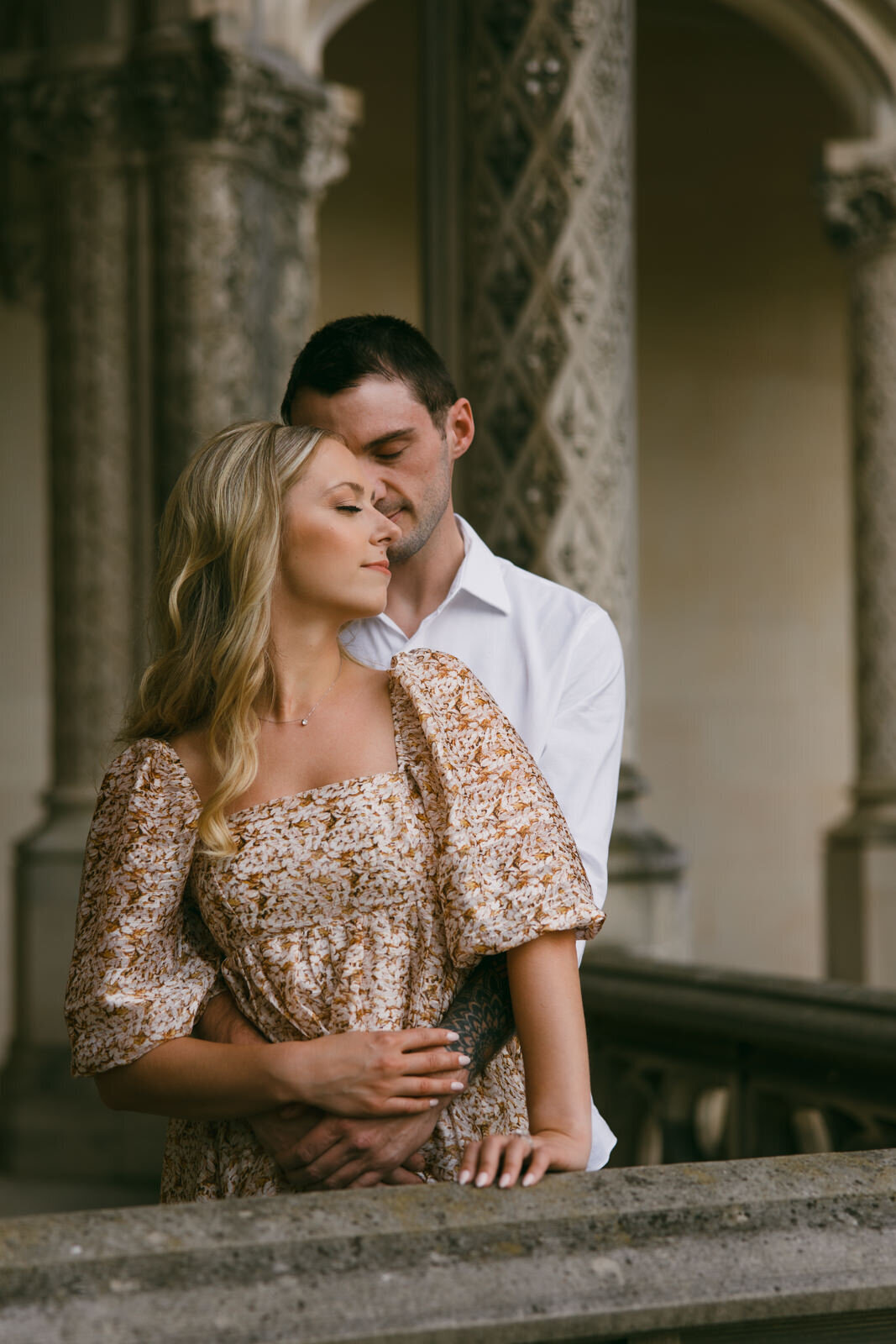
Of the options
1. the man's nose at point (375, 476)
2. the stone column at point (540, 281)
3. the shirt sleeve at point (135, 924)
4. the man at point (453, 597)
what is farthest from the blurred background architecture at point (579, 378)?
the shirt sleeve at point (135, 924)

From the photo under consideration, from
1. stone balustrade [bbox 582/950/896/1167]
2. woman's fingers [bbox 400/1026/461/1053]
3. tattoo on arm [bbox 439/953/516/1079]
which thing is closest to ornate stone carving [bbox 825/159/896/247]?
stone balustrade [bbox 582/950/896/1167]

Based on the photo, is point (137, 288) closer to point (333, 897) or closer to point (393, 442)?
point (393, 442)

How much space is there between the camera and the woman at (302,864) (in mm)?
1602


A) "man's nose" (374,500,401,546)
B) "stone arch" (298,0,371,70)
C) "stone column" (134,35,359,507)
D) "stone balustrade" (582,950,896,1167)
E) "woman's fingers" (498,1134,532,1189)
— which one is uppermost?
"stone arch" (298,0,371,70)

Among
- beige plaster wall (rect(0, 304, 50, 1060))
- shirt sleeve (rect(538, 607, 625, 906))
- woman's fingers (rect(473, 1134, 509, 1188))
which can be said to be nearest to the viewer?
woman's fingers (rect(473, 1134, 509, 1188))

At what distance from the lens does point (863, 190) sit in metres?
8.42

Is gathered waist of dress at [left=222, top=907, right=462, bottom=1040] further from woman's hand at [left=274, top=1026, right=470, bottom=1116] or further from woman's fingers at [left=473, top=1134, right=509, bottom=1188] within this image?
woman's fingers at [left=473, top=1134, right=509, bottom=1188]

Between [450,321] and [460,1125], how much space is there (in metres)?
2.81

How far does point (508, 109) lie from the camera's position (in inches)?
156

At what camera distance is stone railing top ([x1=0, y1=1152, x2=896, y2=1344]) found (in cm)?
116

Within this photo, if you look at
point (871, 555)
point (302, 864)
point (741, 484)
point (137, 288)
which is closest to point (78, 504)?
point (137, 288)

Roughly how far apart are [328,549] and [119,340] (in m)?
4.26

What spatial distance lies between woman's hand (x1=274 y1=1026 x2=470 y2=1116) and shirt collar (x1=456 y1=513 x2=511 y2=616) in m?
0.70

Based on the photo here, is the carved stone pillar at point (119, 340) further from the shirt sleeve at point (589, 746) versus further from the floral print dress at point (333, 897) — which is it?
the floral print dress at point (333, 897)
